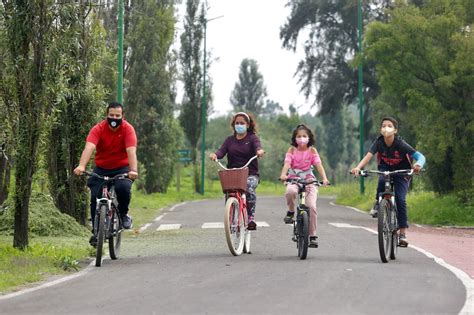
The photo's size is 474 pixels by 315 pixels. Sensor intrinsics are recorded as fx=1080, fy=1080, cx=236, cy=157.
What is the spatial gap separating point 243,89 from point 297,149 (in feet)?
349

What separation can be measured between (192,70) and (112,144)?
47.1 metres

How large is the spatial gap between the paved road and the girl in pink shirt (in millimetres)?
570

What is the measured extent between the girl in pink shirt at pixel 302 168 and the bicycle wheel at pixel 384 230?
0.90m

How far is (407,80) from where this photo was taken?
2962cm

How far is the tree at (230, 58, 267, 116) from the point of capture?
120875mm

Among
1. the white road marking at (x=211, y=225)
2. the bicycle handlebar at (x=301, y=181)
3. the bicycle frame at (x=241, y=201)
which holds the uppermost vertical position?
the bicycle handlebar at (x=301, y=181)

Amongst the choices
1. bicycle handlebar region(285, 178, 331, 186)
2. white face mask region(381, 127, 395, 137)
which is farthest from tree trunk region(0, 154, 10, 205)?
white face mask region(381, 127, 395, 137)

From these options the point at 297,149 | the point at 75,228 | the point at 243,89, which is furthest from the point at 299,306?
the point at 243,89

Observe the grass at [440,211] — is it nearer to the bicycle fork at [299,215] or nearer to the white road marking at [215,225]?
the white road marking at [215,225]

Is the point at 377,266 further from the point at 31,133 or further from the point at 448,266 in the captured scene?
the point at 31,133

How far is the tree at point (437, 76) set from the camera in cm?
2814

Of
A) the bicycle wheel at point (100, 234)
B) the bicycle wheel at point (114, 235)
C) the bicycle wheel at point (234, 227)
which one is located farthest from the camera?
the bicycle wheel at point (234, 227)

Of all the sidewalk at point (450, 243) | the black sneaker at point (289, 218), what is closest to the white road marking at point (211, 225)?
the sidewalk at point (450, 243)

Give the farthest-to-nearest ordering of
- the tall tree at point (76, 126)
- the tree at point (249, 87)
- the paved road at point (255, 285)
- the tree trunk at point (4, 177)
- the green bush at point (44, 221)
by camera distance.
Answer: the tree at point (249, 87) < the tree trunk at point (4, 177) < the tall tree at point (76, 126) < the green bush at point (44, 221) < the paved road at point (255, 285)
